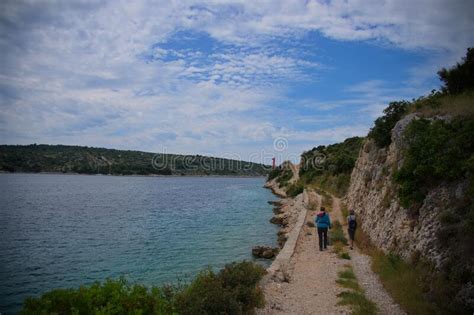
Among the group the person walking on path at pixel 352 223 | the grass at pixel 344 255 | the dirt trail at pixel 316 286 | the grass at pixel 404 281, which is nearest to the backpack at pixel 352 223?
the person walking on path at pixel 352 223

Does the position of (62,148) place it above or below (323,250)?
above

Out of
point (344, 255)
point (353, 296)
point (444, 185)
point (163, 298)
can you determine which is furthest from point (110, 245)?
point (444, 185)

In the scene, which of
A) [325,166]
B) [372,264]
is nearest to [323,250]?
[372,264]

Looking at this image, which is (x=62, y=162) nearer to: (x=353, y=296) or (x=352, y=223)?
(x=352, y=223)

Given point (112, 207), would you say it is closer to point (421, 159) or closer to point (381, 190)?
point (381, 190)

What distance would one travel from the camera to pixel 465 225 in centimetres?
884

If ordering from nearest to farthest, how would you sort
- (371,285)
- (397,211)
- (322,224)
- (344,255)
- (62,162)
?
(371,285), (397,211), (344,255), (322,224), (62,162)

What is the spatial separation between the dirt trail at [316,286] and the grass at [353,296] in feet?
0.56

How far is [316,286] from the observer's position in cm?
1147

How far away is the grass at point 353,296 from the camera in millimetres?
8961

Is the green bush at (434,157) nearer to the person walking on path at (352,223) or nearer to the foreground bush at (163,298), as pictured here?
the person walking on path at (352,223)

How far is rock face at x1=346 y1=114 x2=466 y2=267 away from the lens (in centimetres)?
1049

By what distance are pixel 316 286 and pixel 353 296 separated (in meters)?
1.65

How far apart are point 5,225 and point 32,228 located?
2.57 m
